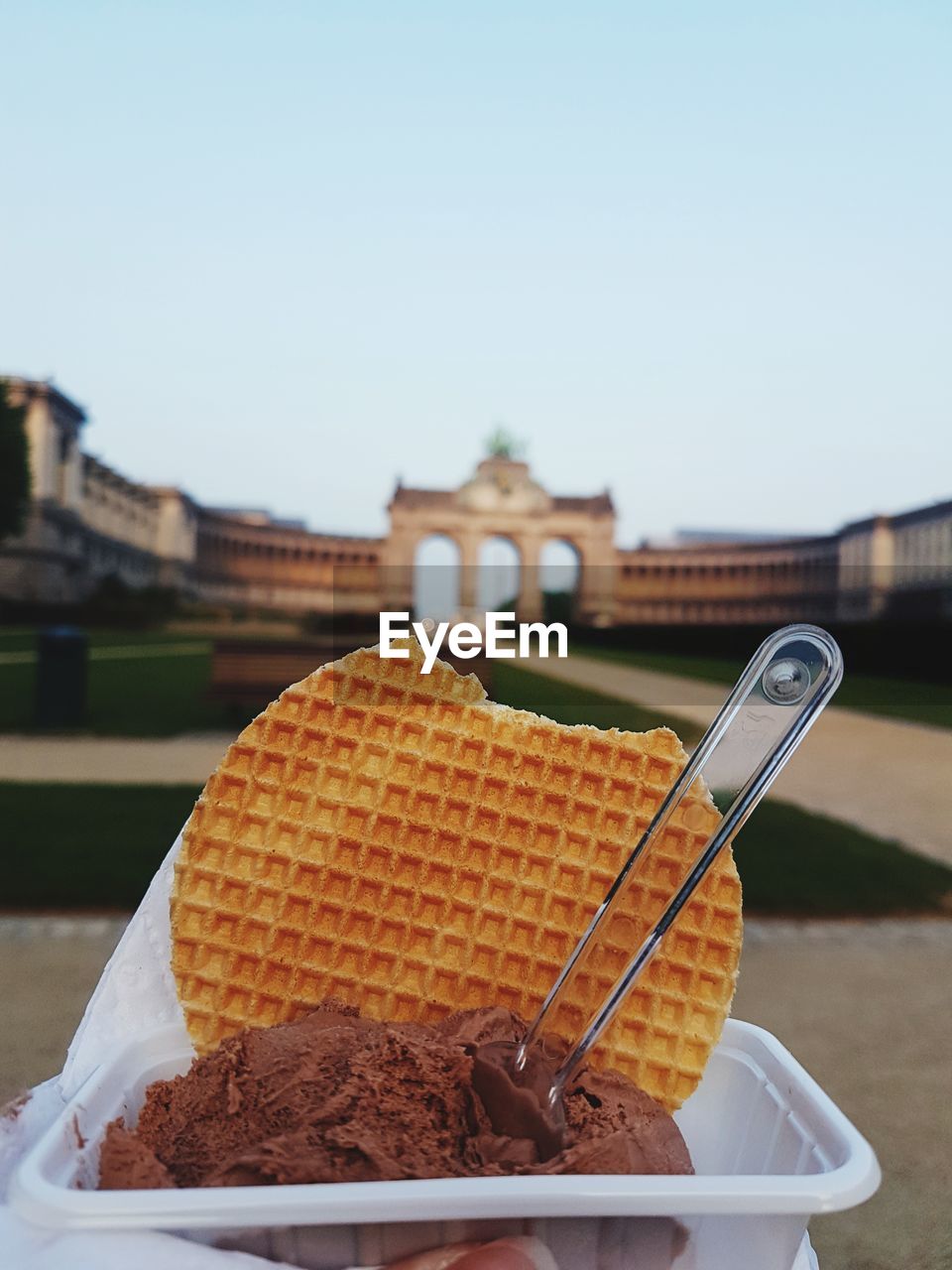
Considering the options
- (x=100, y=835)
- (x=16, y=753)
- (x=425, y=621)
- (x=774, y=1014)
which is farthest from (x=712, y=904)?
(x=16, y=753)

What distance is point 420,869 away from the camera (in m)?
1.42

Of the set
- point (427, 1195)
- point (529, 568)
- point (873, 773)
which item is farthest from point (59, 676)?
point (529, 568)

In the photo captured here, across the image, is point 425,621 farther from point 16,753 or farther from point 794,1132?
point 16,753

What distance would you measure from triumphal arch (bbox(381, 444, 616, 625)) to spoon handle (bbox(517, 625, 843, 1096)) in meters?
67.9

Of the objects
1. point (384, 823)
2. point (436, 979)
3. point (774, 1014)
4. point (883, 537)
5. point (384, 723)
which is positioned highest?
point (883, 537)

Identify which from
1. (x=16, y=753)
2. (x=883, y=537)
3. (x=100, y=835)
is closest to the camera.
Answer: (x=100, y=835)

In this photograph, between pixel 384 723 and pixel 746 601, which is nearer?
pixel 384 723

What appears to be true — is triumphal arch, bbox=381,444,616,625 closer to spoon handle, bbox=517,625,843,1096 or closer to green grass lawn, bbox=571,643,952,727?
green grass lawn, bbox=571,643,952,727

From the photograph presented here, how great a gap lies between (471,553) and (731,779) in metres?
69.2

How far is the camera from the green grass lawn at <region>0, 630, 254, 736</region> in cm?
1222

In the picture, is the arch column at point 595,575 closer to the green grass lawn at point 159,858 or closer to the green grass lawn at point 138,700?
the green grass lawn at point 138,700

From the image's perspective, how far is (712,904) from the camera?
4.56ft

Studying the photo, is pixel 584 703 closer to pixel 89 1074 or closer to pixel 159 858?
pixel 159 858

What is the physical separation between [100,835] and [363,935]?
576cm
